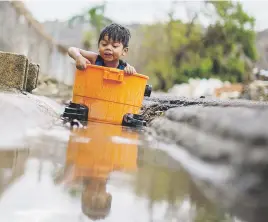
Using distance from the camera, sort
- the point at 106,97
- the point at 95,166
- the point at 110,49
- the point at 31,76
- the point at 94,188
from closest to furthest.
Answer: the point at 94,188
the point at 95,166
the point at 106,97
the point at 110,49
the point at 31,76

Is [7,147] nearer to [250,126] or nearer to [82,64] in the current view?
[250,126]

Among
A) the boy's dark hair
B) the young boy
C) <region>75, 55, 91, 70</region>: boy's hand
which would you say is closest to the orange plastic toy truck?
<region>75, 55, 91, 70</region>: boy's hand

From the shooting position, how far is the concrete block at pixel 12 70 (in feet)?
11.0

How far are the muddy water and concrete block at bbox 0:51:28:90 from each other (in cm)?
181

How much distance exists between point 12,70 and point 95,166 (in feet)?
7.11

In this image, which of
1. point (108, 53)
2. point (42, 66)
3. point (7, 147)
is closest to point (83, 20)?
point (42, 66)

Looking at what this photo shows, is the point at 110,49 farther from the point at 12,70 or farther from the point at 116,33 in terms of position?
the point at 12,70

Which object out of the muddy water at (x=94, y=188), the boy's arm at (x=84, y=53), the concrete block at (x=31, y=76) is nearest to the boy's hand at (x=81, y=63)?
the boy's arm at (x=84, y=53)

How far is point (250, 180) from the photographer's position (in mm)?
999

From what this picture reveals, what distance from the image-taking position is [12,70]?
3357 mm

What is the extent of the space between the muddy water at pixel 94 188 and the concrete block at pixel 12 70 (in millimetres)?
1805

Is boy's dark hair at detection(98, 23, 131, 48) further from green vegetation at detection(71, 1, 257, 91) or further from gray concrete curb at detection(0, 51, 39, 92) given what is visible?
green vegetation at detection(71, 1, 257, 91)

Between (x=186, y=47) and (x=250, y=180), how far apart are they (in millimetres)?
27416

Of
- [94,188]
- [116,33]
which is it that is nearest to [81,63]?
[116,33]
